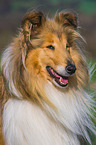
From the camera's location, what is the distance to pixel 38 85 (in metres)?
3.50

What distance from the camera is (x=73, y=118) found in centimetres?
371

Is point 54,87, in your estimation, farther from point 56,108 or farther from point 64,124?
point 64,124

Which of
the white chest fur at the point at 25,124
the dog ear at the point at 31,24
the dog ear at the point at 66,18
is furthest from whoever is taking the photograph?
the dog ear at the point at 66,18

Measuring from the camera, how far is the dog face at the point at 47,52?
3.41 meters

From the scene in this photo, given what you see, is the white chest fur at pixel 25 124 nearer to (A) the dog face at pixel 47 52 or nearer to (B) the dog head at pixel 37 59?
(B) the dog head at pixel 37 59

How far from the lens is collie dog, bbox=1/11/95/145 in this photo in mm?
3416

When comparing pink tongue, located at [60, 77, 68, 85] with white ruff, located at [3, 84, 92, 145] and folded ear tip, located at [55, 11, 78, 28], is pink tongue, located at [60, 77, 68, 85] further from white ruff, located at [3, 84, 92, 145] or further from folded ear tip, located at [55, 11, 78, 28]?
folded ear tip, located at [55, 11, 78, 28]

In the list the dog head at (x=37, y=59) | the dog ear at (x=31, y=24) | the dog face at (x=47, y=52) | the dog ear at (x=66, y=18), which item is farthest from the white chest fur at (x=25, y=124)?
the dog ear at (x=66, y=18)

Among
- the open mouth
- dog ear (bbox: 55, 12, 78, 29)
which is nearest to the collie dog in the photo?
the open mouth

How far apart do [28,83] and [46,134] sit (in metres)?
0.76

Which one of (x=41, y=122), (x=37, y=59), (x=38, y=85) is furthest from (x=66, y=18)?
(x=41, y=122)

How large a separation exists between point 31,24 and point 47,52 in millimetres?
435

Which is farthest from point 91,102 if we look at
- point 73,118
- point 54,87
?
point 54,87

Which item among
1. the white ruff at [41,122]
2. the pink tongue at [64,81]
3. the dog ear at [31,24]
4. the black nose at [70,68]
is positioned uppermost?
the dog ear at [31,24]
